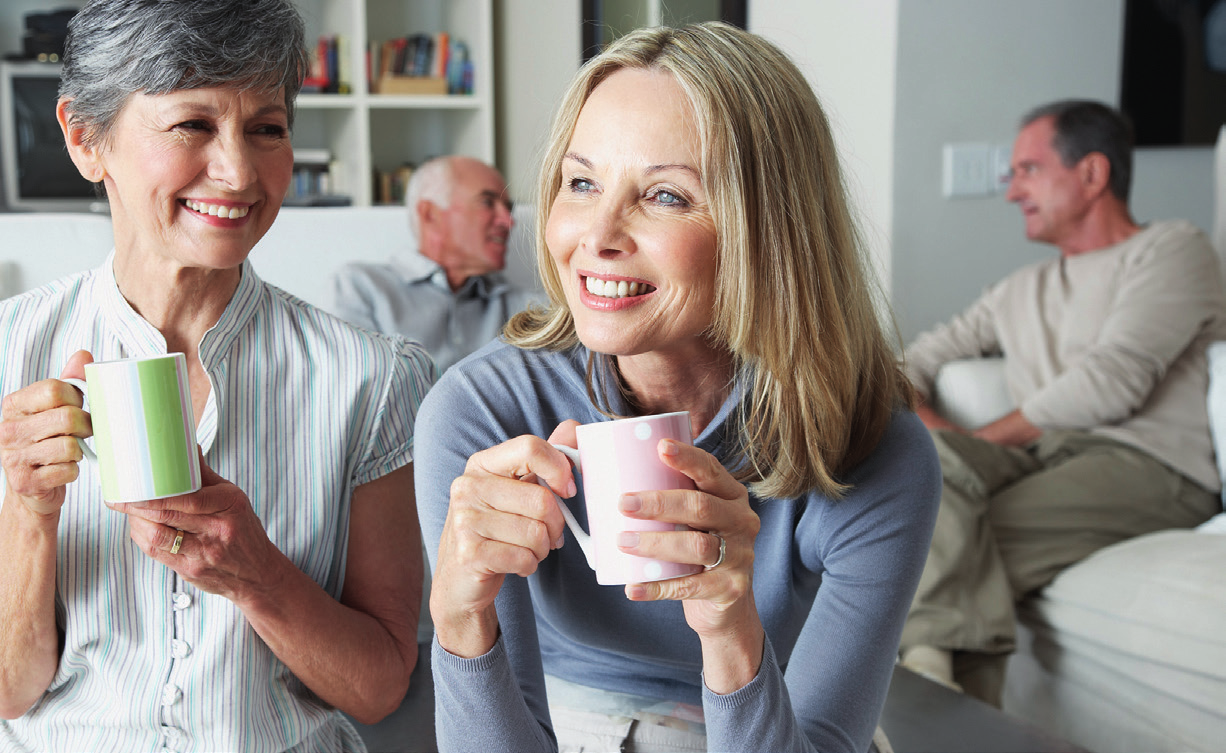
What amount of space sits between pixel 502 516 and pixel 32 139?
15.5 ft

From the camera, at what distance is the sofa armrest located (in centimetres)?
252

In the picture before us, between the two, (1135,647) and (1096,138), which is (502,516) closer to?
(1135,647)

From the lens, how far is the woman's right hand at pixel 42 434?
741 millimetres

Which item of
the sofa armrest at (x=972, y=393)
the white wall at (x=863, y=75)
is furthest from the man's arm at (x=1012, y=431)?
the white wall at (x=863, y=75)

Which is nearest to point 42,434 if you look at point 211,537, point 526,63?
point 211,537

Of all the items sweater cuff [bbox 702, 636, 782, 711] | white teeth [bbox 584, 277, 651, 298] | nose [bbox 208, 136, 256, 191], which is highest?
nose [bbox 208, 136, 256, 191]

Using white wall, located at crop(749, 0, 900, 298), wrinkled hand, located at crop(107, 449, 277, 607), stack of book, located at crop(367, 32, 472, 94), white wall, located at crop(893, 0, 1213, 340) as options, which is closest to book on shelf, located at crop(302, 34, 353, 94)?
stack of book, located at crop(367, 32, 472, 94)

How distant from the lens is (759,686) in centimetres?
78

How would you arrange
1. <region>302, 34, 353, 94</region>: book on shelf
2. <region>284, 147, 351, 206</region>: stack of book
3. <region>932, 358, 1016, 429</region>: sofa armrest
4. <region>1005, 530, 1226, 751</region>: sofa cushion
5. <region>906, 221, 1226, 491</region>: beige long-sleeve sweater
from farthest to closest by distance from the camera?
<region>284, 147, 351, 206</region>: stack of book → <region>302, 34, 353, 94</region>: book on shelf → <region>932, 358, 1016, 429</region>: sofa armrest → <region>906, 221, 1226, 491</region>: beige long-sleeve sweater → <region>1005, 530, 1226, 751</region>: sofa cushion

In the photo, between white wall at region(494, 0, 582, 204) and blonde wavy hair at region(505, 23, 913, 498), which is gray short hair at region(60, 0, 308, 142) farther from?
white wall at region(494, 0, 582, 204)

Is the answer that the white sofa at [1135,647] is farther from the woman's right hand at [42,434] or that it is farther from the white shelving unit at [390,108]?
the white shelving unit at [390,108]

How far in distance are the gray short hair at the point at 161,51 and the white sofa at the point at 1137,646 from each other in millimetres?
1645

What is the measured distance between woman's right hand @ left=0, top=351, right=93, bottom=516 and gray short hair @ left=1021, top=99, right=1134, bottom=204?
246cm

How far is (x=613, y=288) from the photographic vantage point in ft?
2.81
